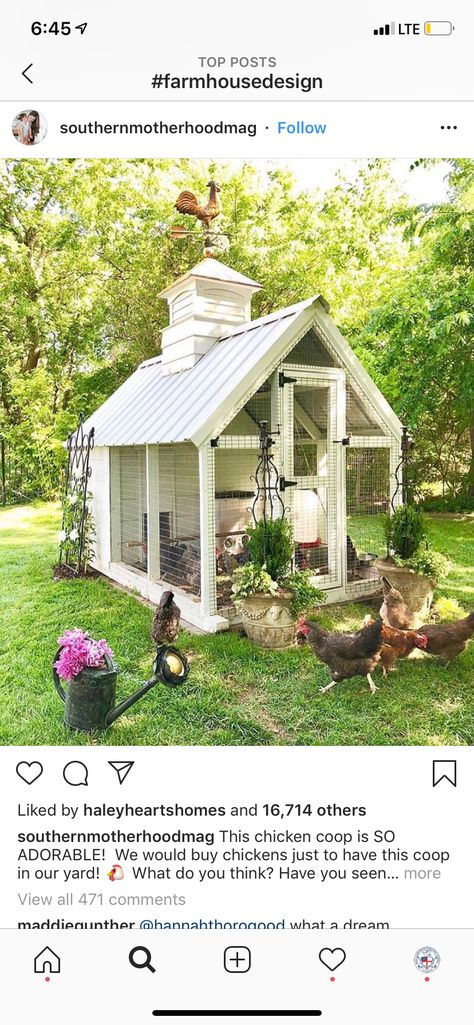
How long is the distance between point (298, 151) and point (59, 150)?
861 millimetres

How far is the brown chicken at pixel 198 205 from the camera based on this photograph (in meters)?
4.77

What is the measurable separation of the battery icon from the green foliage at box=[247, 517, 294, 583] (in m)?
2.69

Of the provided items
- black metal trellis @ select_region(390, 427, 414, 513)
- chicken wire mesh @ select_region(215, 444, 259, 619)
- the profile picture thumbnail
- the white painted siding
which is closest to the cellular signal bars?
the profile picture thumbnail

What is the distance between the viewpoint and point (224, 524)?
5.50 m

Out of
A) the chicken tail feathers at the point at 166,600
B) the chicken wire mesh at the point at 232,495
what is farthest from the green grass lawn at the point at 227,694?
the chicken wire mesh at the point at 232,495

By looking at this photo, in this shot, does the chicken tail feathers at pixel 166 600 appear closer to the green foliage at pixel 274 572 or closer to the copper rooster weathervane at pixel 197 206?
the green foliage at pixel 274 572

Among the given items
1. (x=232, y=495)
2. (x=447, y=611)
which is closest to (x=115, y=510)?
(x=232, y=495)

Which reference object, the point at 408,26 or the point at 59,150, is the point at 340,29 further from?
the point at 59,150

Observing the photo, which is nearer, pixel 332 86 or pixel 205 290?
pixel 332 86
